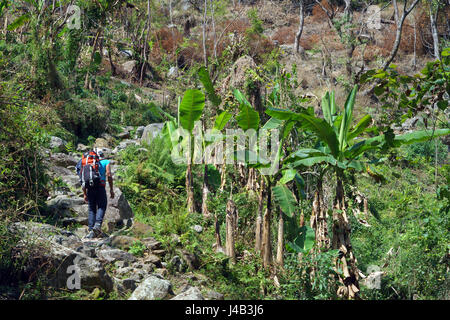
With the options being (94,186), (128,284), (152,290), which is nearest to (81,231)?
(94,186)

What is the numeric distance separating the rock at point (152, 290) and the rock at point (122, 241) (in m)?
1.64

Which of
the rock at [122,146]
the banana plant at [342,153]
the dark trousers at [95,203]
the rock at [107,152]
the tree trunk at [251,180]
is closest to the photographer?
the banana plant at [342,153]

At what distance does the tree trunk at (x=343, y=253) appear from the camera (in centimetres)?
529

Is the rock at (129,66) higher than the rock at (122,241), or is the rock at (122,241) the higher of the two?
the rock at (129,66)

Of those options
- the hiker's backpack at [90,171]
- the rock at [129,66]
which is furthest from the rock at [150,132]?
the rock at [129,66]

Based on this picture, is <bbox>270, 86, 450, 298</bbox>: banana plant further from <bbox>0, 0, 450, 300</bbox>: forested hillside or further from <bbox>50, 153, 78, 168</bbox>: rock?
<bbox>50, 153, 78, 168</bbox>: rock

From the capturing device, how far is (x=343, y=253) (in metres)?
5.38

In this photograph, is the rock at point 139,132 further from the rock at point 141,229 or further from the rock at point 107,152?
the rock at point 141,229

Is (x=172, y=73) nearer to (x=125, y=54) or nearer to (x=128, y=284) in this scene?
(x=125, y=54)

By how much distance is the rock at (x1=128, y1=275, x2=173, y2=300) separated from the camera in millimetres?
4836

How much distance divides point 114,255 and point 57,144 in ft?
18.6

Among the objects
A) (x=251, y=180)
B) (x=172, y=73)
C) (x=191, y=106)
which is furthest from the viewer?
(x=172, y=73)
